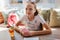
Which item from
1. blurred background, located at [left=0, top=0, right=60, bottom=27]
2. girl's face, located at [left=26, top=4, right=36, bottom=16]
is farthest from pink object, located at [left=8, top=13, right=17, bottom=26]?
girl's face, located at [left=26, top=4, right=36, bottom=16]

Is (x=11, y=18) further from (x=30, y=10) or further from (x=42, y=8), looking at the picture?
(x=30, y=10)

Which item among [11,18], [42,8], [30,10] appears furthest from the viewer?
[42,8]

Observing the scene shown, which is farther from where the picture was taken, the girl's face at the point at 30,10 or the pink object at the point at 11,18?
the pink object at the point at 11,18

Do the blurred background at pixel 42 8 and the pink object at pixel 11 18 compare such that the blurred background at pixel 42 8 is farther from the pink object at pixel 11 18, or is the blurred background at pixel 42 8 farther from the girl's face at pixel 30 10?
the girl's face at pixel 30 10

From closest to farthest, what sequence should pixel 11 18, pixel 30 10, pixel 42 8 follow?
pixel 30 10, pixel 11 18, pixel 42 8

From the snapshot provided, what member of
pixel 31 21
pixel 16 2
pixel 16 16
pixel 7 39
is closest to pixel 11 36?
pixel 7 39

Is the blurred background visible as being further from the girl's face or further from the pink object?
the girl's face

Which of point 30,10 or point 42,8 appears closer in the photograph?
point 30,10

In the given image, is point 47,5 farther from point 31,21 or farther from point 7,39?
point 7,39

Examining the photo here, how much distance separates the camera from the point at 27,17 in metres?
2.13

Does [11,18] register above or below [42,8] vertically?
below

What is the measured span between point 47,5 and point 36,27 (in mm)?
1156

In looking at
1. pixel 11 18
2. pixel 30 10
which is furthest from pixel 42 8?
pixel 30 10

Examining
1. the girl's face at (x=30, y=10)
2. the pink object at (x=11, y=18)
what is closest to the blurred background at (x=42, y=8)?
the pink object at (x=11, y=18)
